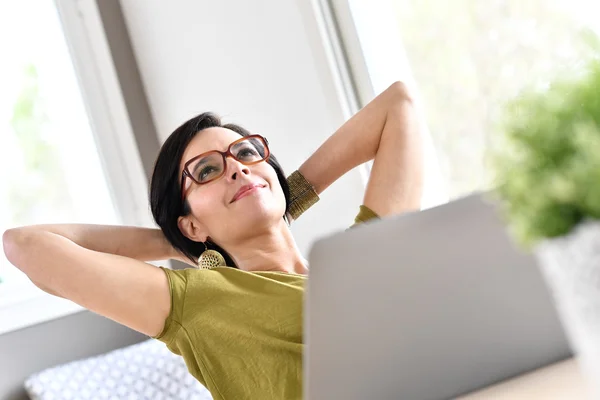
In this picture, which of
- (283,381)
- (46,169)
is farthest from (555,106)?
(46,169)

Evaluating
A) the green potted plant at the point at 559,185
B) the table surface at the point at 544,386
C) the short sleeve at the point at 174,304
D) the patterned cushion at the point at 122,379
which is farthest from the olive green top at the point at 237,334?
the green potted plant at the point at 559,185

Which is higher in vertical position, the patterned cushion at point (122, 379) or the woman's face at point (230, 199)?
the woman's face at point (230, 199)

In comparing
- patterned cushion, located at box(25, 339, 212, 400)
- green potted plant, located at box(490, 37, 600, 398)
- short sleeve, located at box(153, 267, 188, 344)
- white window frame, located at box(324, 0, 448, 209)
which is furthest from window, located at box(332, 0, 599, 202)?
green potted plant, located at box(490, 37, 600, 398)

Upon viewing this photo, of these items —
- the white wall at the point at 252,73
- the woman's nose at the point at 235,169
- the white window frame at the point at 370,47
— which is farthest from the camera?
the white wall at the point at 252,73

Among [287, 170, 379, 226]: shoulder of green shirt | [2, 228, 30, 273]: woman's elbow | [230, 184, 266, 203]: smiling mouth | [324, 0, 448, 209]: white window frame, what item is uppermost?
[324, 0, 448, 209]: white window frame

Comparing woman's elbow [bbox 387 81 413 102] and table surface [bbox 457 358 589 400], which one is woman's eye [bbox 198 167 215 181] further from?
table surface [bbox 457 358 589 400]

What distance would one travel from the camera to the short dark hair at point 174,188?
1.85 m

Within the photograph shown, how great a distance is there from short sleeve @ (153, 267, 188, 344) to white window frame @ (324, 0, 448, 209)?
92 cm

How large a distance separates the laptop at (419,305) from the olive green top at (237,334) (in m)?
0.79

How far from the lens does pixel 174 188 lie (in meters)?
1.86

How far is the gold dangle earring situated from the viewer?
1.82m

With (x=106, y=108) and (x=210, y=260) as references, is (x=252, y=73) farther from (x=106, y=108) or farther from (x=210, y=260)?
A: (x=210, y=260)

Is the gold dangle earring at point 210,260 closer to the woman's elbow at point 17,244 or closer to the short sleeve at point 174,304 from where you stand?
the short sleeve at point 174,304

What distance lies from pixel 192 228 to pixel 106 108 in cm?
137
